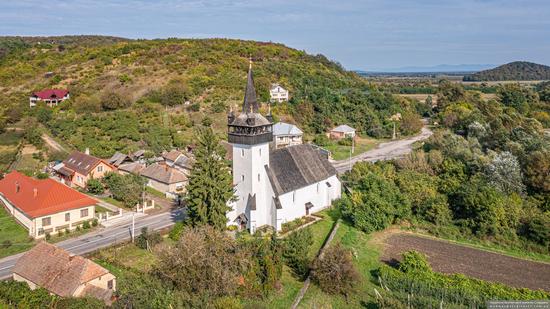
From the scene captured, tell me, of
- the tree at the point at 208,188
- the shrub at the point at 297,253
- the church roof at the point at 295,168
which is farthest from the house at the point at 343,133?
the shrub at the point at 297,253

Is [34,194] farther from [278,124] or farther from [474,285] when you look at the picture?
[278,124]

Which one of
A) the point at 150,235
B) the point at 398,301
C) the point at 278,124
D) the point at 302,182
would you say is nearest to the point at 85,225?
the point at 150,235

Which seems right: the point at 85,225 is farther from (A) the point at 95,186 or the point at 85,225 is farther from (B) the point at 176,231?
(A) the point at 95,186

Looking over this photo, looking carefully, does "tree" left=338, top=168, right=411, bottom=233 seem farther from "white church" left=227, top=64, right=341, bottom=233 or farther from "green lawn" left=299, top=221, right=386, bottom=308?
"white church" left=227, top=64, right=341, bottom=233

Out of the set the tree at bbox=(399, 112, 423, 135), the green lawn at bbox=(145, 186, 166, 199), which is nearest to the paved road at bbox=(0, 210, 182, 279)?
the green lawn at bbox=(145, 186, 166, 199)

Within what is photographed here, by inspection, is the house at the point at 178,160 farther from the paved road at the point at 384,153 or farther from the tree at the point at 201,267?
the tree at the point at 201,267

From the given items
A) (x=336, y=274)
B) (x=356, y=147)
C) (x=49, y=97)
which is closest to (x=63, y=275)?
(x=336, y=274)
